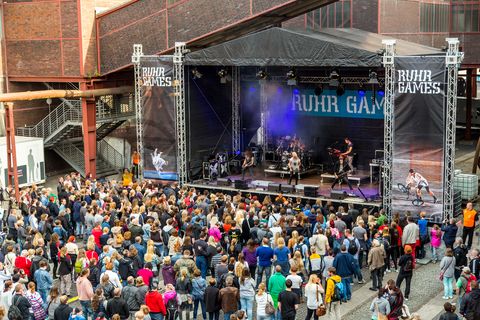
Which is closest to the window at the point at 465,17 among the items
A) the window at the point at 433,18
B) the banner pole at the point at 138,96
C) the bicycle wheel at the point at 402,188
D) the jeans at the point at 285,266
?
the window at the point at 433,18

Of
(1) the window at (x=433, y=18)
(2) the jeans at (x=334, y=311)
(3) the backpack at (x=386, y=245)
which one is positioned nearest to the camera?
(2) the jeans at (x=334, y=311)

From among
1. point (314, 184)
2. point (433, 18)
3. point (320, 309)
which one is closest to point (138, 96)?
point (314, 184)

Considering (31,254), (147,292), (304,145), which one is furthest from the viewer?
(304,145)

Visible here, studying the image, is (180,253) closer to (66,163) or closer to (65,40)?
(65,40)

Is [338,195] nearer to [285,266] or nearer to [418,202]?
[418,202]

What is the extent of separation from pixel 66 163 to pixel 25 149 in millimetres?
4577

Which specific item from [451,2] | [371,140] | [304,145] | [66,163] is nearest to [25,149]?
[66,163]

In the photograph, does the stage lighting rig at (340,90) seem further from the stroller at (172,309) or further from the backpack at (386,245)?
the stroller at (172,309)

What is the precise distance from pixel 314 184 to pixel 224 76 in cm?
530

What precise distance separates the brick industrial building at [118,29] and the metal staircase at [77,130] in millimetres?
171

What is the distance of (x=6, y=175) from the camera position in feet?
95.4

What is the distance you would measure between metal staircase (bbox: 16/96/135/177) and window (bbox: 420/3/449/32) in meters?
14.4

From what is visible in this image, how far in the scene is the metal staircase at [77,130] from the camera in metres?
32.7

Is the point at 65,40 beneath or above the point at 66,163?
above
